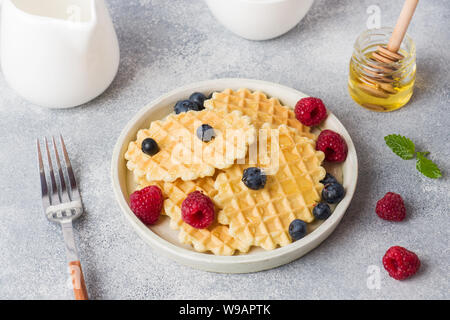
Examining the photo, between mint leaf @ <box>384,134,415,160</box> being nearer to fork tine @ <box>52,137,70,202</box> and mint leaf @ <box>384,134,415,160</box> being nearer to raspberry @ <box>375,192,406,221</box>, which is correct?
raspberry @ <box>375,192,406,221</box>

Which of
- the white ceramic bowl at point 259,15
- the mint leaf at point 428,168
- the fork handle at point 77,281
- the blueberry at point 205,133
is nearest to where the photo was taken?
the fork handle at point 77,281

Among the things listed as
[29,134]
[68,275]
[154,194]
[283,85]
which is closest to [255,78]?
[283,85]

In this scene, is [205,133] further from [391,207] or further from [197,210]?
[391,207]

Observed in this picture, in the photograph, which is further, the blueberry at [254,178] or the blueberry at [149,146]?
the blueberry at [149,146]

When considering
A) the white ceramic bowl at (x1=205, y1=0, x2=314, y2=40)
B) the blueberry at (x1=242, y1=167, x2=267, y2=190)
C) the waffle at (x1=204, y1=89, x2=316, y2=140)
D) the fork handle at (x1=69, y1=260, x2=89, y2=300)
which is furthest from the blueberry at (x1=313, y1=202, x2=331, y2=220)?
the white ceramic bowl at (x1=205, y1=0, x2=314, y2=40)

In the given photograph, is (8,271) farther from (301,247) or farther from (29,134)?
(301,247)

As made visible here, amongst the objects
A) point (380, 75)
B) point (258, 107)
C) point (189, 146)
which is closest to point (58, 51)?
point (189, 146)

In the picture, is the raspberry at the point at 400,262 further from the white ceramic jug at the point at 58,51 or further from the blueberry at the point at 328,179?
the white ceramic jug at the point at 58,51

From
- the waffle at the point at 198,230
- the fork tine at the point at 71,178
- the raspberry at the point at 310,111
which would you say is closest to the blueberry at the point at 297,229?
the waffle at the point at 198,230
